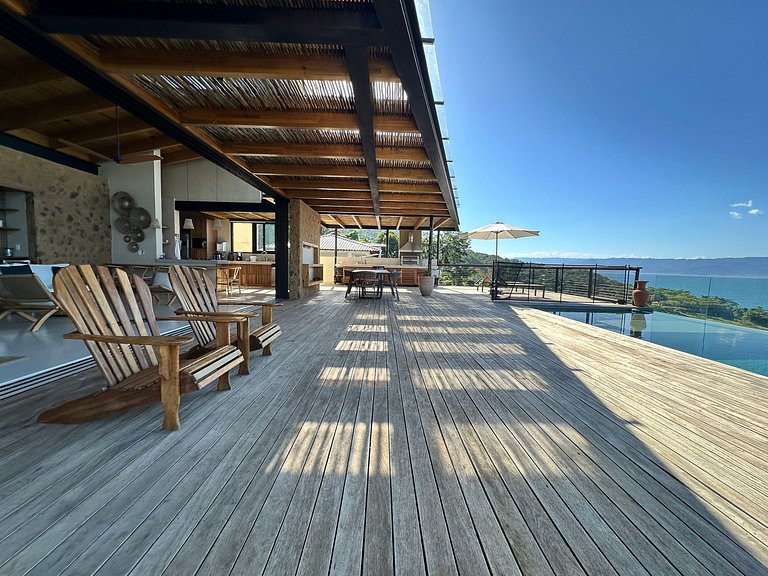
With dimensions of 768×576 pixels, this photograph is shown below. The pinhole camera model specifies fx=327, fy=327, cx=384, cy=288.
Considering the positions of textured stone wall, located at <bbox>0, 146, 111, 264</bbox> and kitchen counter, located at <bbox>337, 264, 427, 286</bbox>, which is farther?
kitchen counter, located at <bbox>337, 264, 427, 286</bbox>

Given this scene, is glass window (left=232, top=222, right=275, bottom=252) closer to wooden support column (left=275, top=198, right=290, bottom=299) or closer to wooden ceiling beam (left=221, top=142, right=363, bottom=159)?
wooden support column (left=275, top=198, right=290, bottom=299)

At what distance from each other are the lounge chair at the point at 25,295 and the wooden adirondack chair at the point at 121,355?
2973mm

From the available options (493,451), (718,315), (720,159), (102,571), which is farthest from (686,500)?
(720,159)

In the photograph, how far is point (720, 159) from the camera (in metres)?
22.6

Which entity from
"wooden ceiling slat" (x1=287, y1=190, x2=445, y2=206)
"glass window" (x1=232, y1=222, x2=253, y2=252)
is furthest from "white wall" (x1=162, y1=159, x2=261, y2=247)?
"glass window" (x1=232, y1=222, x2=253, y2=252)

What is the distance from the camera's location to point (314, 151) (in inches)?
185

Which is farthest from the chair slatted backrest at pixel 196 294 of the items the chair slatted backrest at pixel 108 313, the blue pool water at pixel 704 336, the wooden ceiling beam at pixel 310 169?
the blue pool water at pixel 704 336

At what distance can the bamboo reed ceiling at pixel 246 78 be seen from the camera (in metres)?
2.13

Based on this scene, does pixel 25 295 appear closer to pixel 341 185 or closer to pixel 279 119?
pixel 279 119

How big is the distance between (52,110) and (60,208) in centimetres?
219

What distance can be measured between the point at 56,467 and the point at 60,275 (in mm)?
987

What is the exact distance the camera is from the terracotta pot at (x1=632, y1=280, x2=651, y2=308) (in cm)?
809

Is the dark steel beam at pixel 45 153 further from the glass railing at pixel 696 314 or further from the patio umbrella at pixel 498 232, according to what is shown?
the glass railing at pixel 696 314

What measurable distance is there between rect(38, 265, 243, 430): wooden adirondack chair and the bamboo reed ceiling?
173 centimetres
